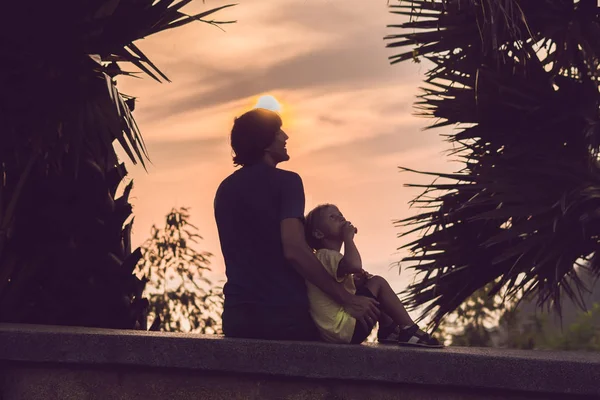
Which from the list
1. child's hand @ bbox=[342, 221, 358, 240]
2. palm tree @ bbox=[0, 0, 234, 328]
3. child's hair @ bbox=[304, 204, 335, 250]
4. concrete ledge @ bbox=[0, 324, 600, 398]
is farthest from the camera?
palm tree @ bbox=[0, 0, 234, 328]

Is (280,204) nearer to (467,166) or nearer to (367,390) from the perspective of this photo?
(367,390)

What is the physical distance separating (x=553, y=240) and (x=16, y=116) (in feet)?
13.3

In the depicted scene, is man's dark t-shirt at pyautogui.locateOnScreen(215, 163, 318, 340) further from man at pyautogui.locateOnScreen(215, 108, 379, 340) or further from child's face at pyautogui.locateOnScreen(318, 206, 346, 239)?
child's face at pyautogui.locateOnScreen(318, 206, 346, 239)

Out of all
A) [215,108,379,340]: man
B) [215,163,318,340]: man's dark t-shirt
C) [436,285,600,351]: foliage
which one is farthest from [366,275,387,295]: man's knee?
[436,285,600,351]: foliage

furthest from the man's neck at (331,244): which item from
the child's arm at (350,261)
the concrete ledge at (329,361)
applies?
the concrete ledge at (329,361)

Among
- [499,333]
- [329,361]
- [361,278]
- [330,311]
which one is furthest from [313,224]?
[499,333]

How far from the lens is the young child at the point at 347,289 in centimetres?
423

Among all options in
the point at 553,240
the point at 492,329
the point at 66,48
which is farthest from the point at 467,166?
the point at 492,329

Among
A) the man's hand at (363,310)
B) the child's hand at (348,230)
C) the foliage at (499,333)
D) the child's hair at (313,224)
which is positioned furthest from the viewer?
the foliage at (499,333)

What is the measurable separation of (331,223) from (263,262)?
1.32 feet

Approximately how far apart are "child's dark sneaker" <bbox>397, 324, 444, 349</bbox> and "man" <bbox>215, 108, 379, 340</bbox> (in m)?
0.15

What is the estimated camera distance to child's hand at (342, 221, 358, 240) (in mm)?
4379

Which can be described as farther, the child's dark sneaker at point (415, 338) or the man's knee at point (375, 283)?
the man's knee at point (375, 283)

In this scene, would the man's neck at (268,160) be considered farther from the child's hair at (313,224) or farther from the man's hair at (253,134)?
the child's hair at (313,224)
